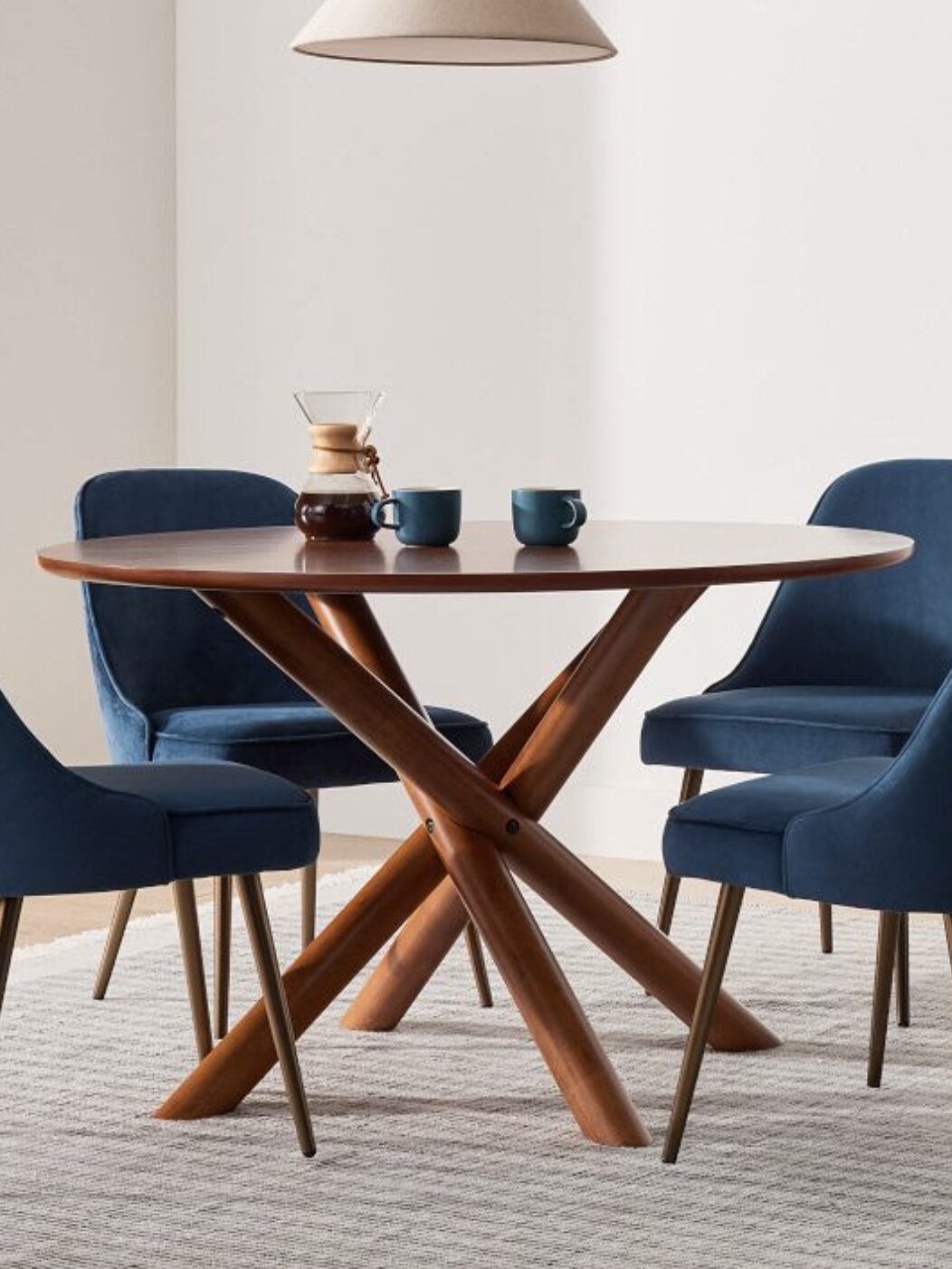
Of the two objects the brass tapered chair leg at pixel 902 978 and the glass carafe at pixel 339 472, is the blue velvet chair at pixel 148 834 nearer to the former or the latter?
the glass carafe at pixel 339 472

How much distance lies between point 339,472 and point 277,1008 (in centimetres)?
80

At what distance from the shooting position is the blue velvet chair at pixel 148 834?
111 inches

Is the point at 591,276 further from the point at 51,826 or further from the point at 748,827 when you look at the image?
the point at 51,826

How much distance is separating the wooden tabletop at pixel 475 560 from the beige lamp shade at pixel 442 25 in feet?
2.29

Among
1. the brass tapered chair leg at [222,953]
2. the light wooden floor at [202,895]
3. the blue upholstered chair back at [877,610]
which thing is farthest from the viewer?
the light wooden floor at [202,895]

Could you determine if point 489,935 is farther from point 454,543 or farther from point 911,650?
point 911,650

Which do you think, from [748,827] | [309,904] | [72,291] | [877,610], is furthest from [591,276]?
[748,827]

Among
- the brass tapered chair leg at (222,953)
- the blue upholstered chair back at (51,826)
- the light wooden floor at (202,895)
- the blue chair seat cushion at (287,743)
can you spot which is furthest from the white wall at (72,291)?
the blue upholstered chair back at (51,826)

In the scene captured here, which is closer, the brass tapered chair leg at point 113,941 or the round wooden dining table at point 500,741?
the round wooden dining table at point 500,741

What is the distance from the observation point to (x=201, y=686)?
408 centimetres

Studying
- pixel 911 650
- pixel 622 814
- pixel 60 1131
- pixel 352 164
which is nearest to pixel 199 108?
pixel 352 164

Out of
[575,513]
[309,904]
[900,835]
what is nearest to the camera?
[900,835]

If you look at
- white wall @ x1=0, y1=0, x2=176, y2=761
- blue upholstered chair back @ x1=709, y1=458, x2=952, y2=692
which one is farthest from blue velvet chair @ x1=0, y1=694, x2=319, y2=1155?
white wall @ x1=0, y1=0, x2=176, y2=761

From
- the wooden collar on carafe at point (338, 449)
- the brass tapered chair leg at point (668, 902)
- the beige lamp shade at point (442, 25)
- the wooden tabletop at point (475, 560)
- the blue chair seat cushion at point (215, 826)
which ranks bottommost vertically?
the brass tapered chair leg at point (668, 902)
